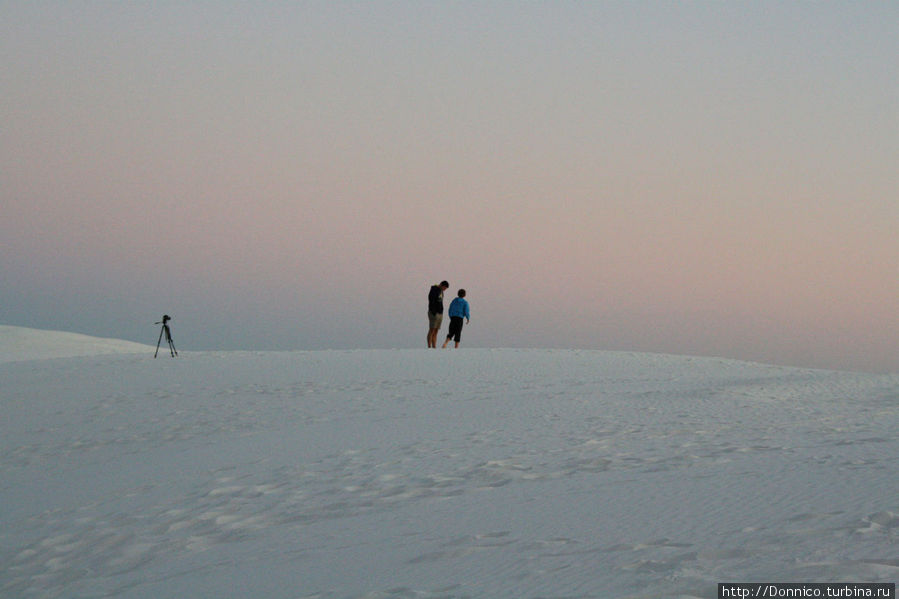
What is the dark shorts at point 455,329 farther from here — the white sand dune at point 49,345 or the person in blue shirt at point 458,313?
the white sand dune at point 49,345

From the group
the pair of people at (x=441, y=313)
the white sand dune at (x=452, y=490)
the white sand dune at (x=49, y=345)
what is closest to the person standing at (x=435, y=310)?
the pair of people at (x=441, y=313)

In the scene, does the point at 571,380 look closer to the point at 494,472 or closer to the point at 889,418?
the point at 889,418

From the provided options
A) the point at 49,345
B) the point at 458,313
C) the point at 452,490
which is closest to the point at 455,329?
the point at 458,313

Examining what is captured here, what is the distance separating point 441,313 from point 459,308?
46cm

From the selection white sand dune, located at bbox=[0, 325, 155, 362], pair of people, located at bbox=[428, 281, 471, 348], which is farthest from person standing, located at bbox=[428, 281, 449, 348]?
white sand dune, located at bbox=[0, 325, 155, 362]

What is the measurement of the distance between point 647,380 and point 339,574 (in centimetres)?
968

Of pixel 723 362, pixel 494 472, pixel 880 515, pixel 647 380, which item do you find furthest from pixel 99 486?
pixel 723 362

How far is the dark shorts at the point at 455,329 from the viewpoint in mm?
20250

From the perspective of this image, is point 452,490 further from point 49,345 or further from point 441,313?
point 49,345

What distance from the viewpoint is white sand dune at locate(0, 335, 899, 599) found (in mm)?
4152

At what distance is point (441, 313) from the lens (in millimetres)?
20141

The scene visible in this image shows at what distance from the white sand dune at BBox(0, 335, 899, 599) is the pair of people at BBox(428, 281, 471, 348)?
7.33 m

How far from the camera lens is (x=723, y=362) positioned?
17.2 m

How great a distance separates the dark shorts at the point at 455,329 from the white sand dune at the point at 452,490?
7.53 m
